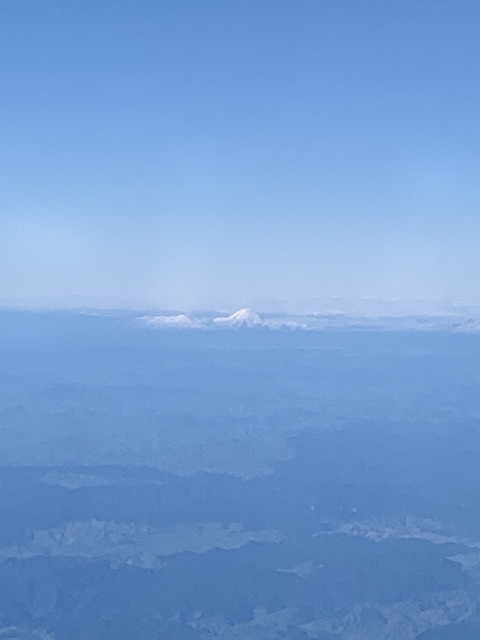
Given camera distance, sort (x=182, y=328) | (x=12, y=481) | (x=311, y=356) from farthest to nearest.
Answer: (x=182, y=328)
(x=311, y=356)
(x=12, y=481)

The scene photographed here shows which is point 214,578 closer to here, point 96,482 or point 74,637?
point 74,637

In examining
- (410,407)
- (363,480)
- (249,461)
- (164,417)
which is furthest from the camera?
(410,407)

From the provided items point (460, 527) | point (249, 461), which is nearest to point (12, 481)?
point (249, 461)

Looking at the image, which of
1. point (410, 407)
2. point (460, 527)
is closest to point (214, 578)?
point (460, 527)

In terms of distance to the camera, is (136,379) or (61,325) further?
(61,325)

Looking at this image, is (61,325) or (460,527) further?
(61,325)

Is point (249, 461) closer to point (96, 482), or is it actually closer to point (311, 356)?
point (96, 482)
